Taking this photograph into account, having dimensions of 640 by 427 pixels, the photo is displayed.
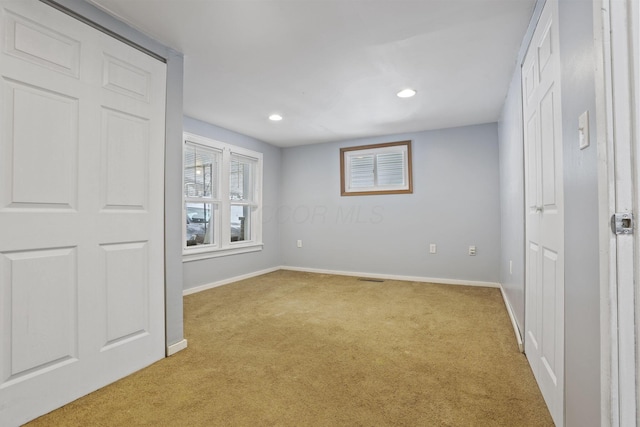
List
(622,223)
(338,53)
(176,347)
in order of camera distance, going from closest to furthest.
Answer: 1. (622,223)
2. (176,347)
3. (338,53)

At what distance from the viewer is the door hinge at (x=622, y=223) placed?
781 mm

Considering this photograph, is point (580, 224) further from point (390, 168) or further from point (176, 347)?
point (390, 168)

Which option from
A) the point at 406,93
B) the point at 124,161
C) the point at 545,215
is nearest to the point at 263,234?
the point at 406,93

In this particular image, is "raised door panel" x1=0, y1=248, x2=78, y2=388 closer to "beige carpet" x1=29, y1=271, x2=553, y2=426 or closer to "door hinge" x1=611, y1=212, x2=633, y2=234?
"beige carpet" x1=29, y1=271, x2=553, y2=426

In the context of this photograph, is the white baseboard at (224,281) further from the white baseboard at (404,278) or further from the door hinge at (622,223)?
the door hinge at (622,223)

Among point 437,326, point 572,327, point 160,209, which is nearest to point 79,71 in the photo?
point 160,209

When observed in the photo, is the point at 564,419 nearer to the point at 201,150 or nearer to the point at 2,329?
the point at 2,329

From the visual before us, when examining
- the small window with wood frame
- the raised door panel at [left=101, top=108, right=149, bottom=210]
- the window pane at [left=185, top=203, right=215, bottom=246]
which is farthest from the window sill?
the raised door panel at [left=101, top=108, right=149, bottom=210]

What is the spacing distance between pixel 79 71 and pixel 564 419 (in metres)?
2.78

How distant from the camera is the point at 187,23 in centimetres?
193

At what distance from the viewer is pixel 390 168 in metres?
4.66

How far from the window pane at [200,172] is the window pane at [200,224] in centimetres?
16

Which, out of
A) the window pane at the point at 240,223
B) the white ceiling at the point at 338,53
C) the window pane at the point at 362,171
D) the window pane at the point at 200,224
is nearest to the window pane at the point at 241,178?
the window pane at the point at 240,223

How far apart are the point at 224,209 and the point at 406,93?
8.88 feet
